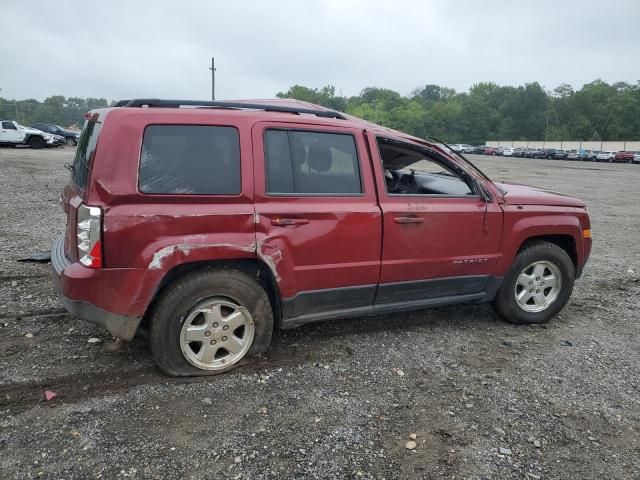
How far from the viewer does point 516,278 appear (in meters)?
4.45

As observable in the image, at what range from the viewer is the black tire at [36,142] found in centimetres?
2747

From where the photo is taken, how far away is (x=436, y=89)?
170m

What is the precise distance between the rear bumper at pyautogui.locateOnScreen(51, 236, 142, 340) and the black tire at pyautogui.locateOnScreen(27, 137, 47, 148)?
94.3ft

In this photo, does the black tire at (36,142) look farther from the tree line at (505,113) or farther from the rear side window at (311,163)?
the tree line at (505,113)

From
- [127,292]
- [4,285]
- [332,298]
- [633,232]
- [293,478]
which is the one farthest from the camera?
[633,232]

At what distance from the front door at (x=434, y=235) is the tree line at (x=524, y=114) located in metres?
80.3

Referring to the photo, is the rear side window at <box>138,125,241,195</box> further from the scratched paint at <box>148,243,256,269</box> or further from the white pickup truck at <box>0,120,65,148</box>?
the white pickup truck at <box>0,120,65,148</box>

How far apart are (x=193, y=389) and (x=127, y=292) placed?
2.57 ft

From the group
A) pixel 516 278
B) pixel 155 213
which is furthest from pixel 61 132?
pixel 516 278

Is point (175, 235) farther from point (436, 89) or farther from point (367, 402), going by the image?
point (436, 89)

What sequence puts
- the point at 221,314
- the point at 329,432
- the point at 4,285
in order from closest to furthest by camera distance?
1. the point at 329,432
2. the point at 221,314
3. the point at 4,285

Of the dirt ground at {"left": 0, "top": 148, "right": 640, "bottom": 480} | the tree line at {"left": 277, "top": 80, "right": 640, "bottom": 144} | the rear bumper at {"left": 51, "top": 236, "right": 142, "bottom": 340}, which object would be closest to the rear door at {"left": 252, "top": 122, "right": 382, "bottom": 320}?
the dirt ground at {"left": 0, "top": 148, "right": 640, "bottom": 480}

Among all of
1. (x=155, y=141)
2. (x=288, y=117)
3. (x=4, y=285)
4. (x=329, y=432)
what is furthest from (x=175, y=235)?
(x=4, y=285)

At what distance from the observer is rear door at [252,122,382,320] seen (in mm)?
3418
